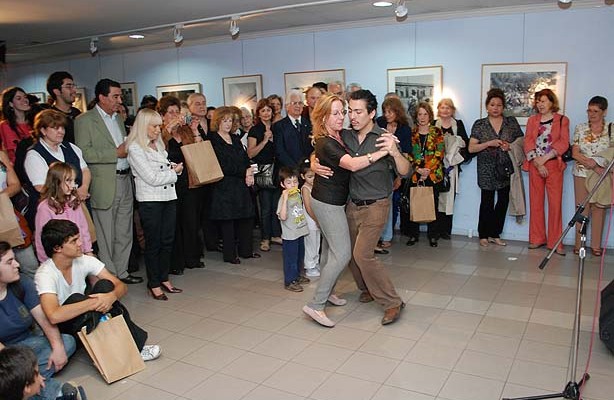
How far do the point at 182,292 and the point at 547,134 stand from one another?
4.24m

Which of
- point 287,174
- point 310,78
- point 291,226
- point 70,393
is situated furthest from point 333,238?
point 310,78

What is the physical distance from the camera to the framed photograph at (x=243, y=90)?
7958 mm

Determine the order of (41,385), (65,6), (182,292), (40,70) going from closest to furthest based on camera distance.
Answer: (41,385), (182,292), (65,6), (40,70)

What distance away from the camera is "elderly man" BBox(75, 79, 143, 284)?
15.5 ft

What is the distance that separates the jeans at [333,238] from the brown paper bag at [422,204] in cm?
225

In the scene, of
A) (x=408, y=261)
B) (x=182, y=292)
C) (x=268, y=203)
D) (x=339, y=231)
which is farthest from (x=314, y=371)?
(x=268, y=203)

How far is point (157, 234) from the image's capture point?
4.62 m

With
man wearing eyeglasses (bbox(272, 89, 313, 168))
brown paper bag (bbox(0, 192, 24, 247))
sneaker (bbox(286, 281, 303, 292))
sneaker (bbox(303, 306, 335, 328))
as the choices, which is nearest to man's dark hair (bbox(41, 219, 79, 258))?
brown paper bag (bbox(0, 192, 24, 247))

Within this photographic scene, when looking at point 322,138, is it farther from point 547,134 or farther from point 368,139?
point 547,134

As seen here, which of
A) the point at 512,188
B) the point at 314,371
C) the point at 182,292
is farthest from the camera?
the point at 512,188

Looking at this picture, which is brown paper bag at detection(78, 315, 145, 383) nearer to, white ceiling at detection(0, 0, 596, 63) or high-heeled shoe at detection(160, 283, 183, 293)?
high-heeled shoe at detection(160, 283, 183, 293)

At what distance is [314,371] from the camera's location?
3389 mm

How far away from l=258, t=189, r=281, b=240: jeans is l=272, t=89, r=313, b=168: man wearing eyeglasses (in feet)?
1.59

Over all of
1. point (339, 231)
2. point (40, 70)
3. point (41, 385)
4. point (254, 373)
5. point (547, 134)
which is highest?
point (40, 70)
